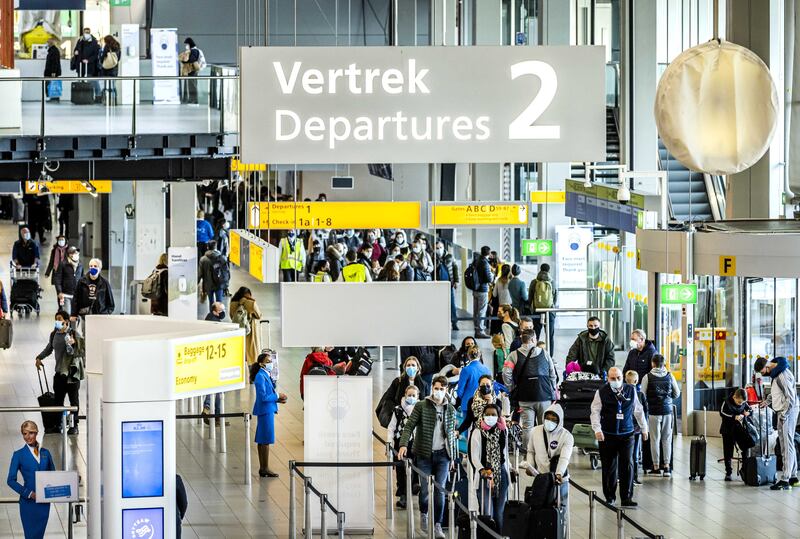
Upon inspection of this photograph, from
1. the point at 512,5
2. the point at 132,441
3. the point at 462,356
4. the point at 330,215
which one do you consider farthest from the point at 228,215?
the point at 132,441

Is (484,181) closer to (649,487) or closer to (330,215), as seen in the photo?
(330,215)

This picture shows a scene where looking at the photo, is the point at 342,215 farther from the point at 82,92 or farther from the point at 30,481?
the point at 30,481

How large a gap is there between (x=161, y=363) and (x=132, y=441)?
2.01ft

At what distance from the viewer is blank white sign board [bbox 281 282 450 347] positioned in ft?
41.9

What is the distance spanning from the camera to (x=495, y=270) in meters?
28.3

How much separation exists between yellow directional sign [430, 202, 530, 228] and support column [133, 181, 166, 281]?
21.8 feet

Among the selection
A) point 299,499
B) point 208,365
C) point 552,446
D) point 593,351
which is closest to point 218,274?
point 593,351

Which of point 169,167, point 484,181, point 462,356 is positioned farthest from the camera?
point 484,181

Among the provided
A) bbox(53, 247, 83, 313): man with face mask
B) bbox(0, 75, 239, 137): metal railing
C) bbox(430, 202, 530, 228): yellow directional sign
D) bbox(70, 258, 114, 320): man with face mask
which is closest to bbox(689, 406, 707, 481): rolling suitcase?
bbox(0, 75, 239, 137): metal railing

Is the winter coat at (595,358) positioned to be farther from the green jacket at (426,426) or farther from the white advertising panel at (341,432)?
the white advertising panel at (341,432)

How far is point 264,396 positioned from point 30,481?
3573mm

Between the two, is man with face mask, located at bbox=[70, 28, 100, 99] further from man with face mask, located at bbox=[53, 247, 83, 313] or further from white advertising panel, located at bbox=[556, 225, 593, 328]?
white advertising panel, located at bbox=[556, 225, 593, 328]

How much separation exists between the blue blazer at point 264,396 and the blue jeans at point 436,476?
8.56ft

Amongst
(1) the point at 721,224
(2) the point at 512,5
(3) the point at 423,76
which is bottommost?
(1) the point at 721,224
